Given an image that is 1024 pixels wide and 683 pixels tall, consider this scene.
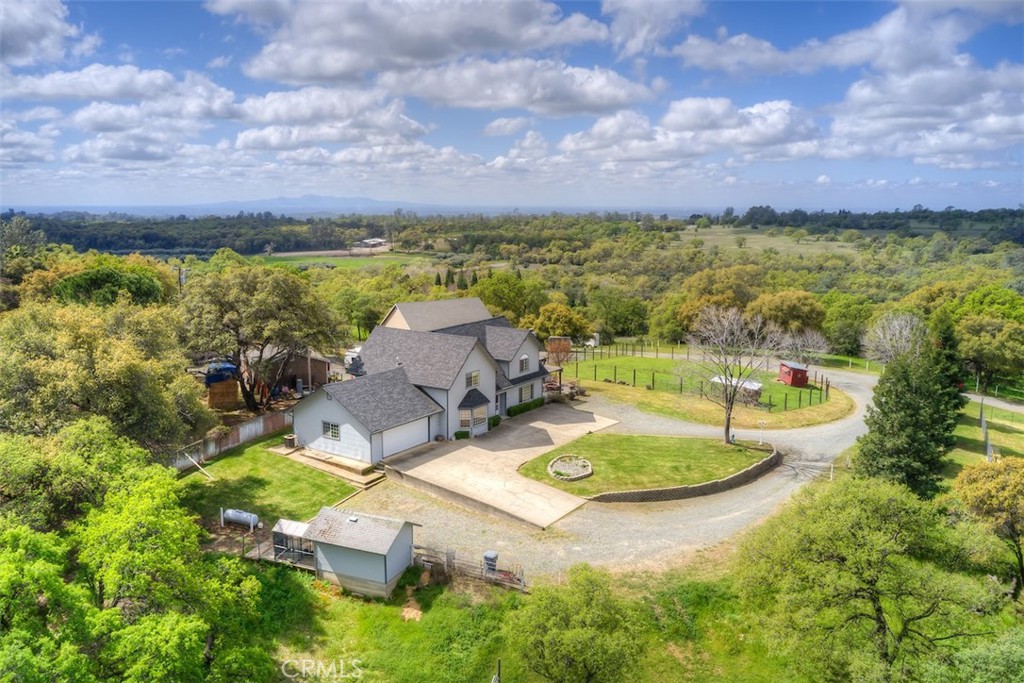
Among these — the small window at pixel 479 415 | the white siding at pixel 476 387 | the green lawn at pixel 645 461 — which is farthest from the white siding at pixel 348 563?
the small window at pixel 479 415

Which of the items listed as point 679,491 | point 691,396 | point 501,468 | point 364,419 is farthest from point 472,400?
point 691,396

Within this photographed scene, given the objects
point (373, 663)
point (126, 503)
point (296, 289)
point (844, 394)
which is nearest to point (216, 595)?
point (126, 503)

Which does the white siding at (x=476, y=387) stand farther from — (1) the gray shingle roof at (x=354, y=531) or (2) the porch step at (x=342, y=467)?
(1) the gray shingle roof at (x=354, y=531)

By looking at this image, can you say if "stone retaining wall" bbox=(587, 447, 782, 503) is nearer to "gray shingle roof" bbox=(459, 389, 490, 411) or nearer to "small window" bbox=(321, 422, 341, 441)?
"gray shingle roof" bbox=(459, 389, 490, 411)

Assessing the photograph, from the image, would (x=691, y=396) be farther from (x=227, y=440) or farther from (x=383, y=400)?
(x=227, y=440)

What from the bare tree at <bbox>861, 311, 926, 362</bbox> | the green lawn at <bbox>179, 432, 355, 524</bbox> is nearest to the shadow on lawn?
the green lawn at <bbox>179, 432, 355, 524</bbox>
